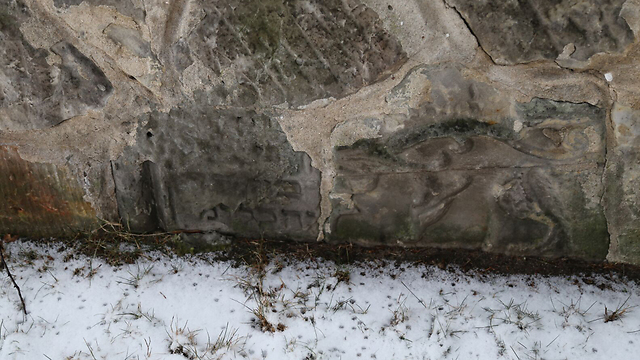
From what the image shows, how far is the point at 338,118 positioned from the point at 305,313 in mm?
692

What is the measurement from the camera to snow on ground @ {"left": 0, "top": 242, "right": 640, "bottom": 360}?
5.72 ft

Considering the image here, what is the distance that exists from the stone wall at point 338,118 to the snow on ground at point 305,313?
0.15m

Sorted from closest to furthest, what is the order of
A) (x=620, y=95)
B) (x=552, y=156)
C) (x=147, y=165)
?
(x=620, y=95) → (x=552, y=156) → (x=147, y=165)

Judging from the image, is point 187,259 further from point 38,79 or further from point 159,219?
point 38,79

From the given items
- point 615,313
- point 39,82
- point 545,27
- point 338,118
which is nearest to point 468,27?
point 545,27

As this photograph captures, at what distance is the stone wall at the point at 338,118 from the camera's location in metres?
1.59

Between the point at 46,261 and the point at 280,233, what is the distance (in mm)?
930

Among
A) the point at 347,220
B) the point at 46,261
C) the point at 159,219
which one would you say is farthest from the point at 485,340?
the point at 46,261

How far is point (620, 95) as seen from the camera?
5.20 ft

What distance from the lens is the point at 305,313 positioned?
1.86 meters

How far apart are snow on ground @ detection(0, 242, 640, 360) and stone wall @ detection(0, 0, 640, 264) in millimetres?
151

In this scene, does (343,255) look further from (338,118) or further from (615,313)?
(615,313)

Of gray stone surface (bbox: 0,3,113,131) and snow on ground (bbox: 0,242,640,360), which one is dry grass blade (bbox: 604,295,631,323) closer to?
snow on ground (bbox: 0,242,640,360)

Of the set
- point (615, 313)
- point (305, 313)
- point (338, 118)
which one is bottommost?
point (615, 313)
